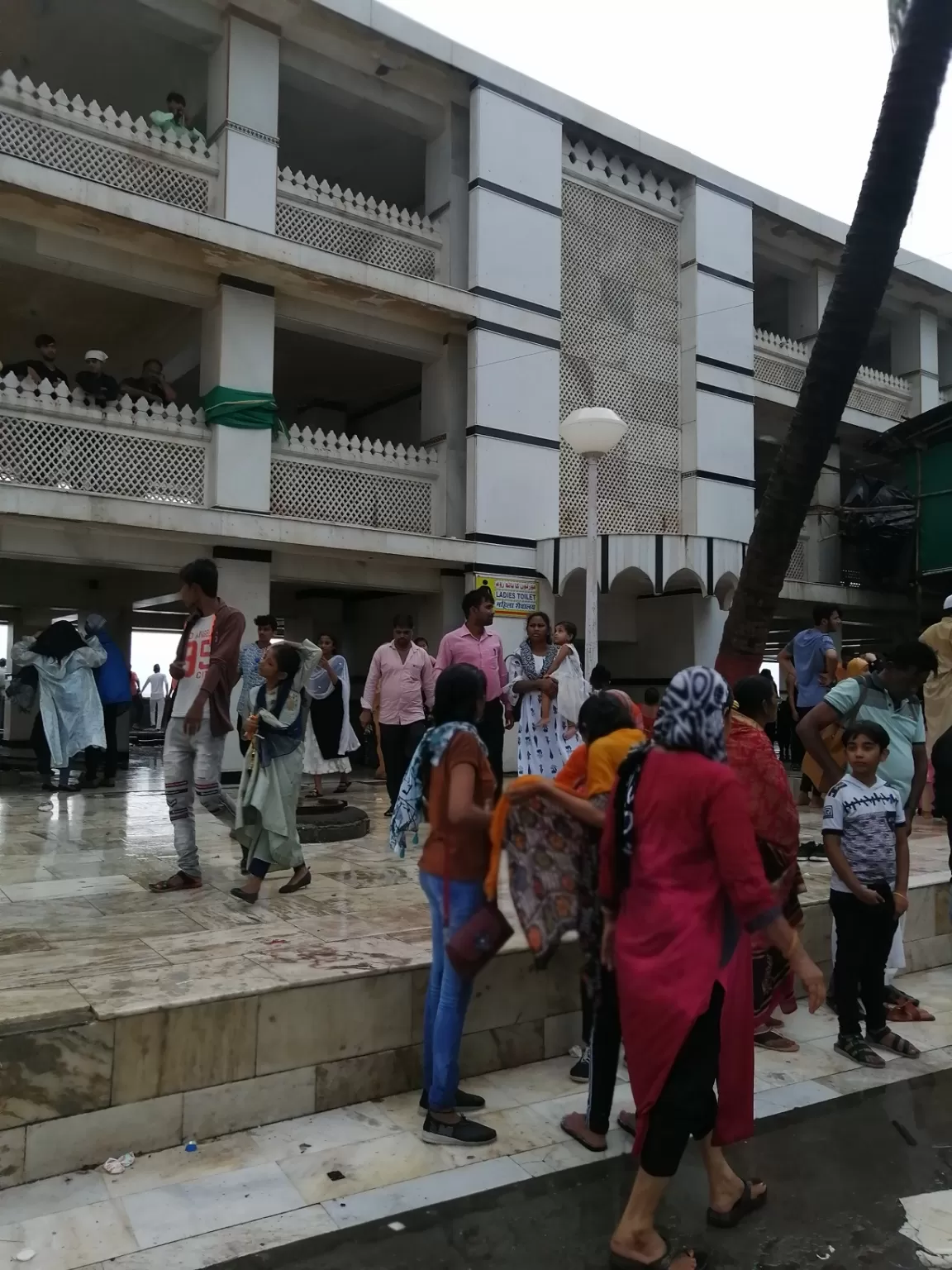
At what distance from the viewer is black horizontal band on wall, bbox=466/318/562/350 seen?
11656 millimetres

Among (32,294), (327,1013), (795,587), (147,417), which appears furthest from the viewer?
(795,587)

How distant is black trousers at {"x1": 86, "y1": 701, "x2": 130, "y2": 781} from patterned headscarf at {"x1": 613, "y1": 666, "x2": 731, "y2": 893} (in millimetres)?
7853

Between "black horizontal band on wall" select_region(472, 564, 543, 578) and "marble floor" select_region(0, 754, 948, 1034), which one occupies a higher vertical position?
"black horizontal band on wall" select_region(472, 564, 543, 578)

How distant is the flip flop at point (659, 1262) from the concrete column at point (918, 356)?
17.4 meters

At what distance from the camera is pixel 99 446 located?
9.68 m

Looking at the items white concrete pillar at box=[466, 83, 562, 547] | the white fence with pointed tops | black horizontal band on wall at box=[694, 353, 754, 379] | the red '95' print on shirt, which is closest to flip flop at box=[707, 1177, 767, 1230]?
the red '95' print on shirt

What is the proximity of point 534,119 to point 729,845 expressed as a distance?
12105 millimetres

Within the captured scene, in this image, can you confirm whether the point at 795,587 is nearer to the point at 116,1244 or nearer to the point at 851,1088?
the point at 851,1088

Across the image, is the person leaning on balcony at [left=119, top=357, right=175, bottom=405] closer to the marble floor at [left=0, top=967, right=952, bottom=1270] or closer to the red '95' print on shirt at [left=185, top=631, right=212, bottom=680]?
the red '95' print on shirt at [left=185, top=631, right=212, bottom=680]

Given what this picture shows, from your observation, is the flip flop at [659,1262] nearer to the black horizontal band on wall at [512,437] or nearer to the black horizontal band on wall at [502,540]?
the black horizontal band on wall at [502,540]

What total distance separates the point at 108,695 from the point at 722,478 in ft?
29.7

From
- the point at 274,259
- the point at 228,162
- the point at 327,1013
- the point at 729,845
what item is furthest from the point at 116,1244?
the point at 228,162

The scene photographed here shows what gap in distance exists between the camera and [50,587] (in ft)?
42.3

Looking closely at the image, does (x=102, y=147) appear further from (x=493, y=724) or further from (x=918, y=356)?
(x=918, y=356)
